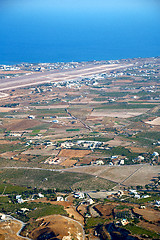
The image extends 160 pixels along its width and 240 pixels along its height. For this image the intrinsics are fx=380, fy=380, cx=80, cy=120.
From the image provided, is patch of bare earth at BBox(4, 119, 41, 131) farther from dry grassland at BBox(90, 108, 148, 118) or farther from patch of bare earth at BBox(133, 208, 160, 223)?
patch of bare earth at BBox(133, 208, 160, 223)

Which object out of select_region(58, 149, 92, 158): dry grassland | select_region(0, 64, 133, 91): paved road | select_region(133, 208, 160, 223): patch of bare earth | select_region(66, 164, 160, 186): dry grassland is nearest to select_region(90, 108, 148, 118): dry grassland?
select_region(58, 149, 92, 158): dry grassland

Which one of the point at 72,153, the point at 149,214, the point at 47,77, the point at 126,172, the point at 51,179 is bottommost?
the point at 149,214

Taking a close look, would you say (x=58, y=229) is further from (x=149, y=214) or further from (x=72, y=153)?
(x=72, y=153)

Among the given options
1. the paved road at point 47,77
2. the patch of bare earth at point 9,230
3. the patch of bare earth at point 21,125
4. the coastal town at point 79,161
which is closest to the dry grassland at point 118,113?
the coastal town at point 79,161

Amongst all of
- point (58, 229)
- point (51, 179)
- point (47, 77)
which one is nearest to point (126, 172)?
point (51, 179)

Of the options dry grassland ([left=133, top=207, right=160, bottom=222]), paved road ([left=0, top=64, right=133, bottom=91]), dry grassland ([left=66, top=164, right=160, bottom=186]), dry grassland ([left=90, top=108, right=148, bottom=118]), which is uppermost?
paved road ([left=0, top=64, right=133, bottom=91])

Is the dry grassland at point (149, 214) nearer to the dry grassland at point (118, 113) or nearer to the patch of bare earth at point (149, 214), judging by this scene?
the patch of bare earth at point (149, 214)

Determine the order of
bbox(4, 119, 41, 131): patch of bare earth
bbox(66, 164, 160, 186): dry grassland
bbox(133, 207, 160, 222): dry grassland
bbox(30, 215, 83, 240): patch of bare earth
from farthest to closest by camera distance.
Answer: bbox(4, 119, 41, 131): patch of bare earth < bbox(66, 164, 160, 186): dry grassland < bbox(133, 207, 160, 222): dry grassland < bbox(30, 215, 83, 240): patch of bare earth

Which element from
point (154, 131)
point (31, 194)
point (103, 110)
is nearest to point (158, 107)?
point (103, 110)

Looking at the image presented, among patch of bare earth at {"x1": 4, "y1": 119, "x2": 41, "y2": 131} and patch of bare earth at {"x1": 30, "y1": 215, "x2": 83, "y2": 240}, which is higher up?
patch of bare earth at {"x1": 4, "y1": 119, "x2": 41, "y2": 131}

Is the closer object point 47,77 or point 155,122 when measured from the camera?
point 155,122

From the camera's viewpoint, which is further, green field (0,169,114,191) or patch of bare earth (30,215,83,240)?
green field (0,169,114,191)

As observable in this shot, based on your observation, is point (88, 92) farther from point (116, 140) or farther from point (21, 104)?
point (116, 140)
